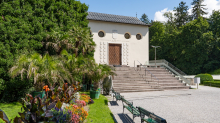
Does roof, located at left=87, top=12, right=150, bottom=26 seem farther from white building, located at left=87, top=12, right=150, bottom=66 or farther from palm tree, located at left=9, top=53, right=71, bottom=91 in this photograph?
palm tree, located at left=9, top=53, right=71, bottom=91

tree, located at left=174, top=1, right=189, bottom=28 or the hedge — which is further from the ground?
tree, located at left=174, top=1, right=189, bottom=28

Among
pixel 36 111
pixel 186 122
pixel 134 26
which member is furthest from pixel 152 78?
pixel 36 111

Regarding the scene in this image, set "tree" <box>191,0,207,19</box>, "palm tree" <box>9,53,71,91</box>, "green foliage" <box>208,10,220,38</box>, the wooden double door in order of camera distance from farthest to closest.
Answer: "tree" <box>191,0,207,19</box>, "green foliage" <box>208,10,220,38</box>, the wooden double door, "palm tree" <box>9,53,71,91</box>

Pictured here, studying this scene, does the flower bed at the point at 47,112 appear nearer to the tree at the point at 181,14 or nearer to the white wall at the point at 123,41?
the white wall at the point at 123,41

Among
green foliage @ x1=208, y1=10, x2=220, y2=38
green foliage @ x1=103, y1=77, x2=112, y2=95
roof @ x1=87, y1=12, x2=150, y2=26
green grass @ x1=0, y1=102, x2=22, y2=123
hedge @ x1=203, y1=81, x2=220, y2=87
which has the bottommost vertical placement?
green grass @ x1=0, y1=102, x2=22, y2=123

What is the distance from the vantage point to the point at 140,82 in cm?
1554

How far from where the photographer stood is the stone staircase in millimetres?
14326

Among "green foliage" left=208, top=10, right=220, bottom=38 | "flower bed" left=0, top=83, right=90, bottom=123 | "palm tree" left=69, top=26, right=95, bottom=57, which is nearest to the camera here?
"flower bed" left=0, top=83, right=90, bottom=123

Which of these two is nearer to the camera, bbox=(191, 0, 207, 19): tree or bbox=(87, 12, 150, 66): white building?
bbox=(87, 12, 150, 66): white building

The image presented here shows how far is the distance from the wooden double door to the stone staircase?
4663mm

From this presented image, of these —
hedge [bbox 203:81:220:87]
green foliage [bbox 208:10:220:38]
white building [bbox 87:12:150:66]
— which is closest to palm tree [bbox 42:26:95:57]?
white building [bbox 87:12:150:66]

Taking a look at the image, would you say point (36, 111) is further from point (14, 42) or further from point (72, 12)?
point (72, 12)

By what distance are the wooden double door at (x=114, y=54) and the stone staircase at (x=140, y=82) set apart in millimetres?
4663

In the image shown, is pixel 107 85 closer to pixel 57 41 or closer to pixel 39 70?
pixel 57 41
